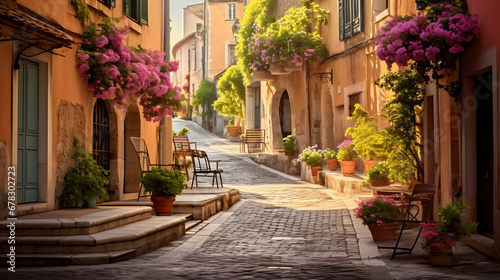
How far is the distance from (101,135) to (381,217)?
5963mm

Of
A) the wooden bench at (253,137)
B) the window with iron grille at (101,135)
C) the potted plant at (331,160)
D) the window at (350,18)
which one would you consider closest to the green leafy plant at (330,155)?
the potted plant at (331,160)

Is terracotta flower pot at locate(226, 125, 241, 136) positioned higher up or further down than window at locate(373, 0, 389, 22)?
further down

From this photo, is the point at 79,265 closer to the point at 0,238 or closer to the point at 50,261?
the point at 50,261

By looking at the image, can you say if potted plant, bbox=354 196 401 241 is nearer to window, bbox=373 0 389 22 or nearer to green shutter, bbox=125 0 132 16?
green shutter, bbox=125 0 132 16

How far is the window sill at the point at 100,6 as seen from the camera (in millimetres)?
12142

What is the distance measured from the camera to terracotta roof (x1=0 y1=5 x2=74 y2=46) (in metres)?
8.35

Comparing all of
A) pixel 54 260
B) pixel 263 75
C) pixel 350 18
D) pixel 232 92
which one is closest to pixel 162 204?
pixel 54 260

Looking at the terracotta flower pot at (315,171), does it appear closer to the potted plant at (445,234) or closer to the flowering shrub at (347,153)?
the flowering shrub at (347,153)

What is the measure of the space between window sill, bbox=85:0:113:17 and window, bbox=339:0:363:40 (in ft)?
25.4

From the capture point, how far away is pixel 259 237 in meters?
10.8

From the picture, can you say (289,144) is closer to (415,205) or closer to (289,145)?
(289,145)

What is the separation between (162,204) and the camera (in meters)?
11.8

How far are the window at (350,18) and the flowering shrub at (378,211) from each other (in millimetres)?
9352

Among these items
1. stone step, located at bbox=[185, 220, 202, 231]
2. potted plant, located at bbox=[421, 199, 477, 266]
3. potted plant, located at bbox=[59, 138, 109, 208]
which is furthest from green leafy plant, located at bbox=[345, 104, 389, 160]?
potted plant, located at bbox=[421, 199, 477, 266]
